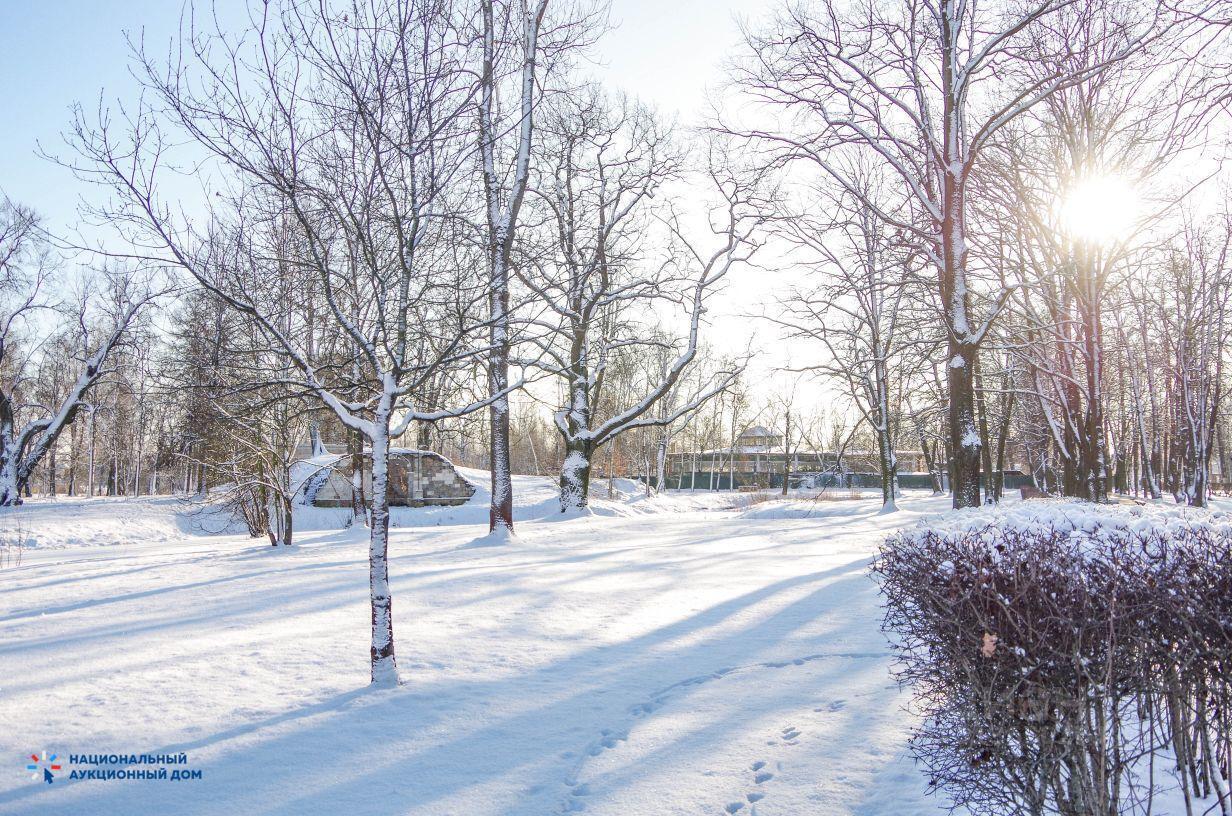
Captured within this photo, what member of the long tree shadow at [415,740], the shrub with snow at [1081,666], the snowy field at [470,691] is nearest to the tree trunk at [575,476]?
the snowy field at [470,691]

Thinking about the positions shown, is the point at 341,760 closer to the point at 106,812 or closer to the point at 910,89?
the point at 106,812

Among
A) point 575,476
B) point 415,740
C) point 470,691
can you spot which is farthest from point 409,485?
point 415,740

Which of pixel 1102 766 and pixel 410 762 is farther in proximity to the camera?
pixel 410 762

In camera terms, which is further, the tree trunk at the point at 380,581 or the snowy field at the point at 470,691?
the tree trunk at the point at 380,581

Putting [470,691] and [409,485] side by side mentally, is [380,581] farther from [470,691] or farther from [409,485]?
[409,485]

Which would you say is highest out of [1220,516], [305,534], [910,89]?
[910,89]

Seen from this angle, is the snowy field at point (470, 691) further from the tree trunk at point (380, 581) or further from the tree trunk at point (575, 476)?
the tree trunk at point (575, 476)

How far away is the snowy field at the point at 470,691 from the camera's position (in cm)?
356

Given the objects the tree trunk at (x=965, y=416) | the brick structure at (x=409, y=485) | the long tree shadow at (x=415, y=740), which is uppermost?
the tree trunk at (x=965, y=416)

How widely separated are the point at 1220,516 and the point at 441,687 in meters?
6.06

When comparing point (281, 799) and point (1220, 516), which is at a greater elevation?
point (1220, 516)

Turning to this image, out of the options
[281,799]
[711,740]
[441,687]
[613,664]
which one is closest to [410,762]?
[281,799]

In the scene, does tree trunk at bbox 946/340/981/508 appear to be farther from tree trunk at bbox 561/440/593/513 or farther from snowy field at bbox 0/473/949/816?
tree trunk at bbox 561/440/593/513

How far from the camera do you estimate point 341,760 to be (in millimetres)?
3916
